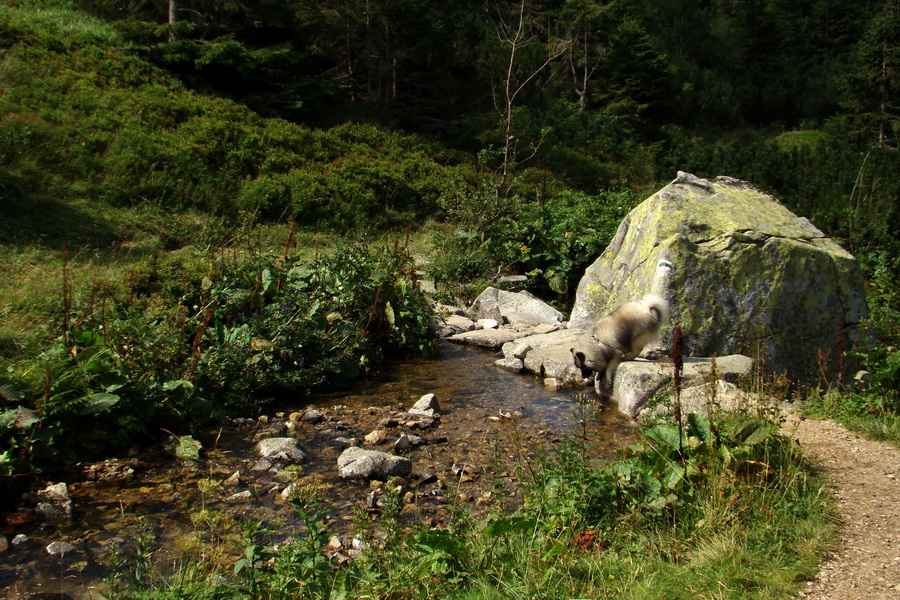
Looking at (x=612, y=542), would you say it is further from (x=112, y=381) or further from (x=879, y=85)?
(x=879, y=85)

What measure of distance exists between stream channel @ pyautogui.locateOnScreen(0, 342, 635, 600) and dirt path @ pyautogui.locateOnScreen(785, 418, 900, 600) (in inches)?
53.8

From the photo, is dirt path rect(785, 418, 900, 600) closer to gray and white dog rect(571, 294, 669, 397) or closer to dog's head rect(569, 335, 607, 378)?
gray and white dog rect(571, 294, 669, 397)

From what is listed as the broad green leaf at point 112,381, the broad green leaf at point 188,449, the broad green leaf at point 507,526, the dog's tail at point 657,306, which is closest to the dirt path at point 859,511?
the broad green leaf at point 507,526

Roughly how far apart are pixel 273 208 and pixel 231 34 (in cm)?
660

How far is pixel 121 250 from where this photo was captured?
10125mm

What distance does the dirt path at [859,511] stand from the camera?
3160 millimetres

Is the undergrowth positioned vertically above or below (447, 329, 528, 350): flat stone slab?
above

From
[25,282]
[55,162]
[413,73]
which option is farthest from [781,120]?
[25,282]

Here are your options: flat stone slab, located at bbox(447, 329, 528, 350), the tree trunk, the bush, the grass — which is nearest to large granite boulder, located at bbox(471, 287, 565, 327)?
flat stone slab, located at bbox(447, 329, 528, 350)

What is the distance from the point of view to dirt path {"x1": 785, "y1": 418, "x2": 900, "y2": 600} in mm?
3160

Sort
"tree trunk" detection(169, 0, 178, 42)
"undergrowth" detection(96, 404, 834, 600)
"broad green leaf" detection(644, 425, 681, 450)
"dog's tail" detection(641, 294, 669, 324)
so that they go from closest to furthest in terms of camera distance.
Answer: "undergrowth" detection(96, 404, 834, 600)
"broad green leaf" detection(644, 425, 681, 450)
"dog's tail" detection(641, 294, 669, 324)
"tree trunk" detection(169, 0, 178, 42)

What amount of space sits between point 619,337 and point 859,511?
297cm

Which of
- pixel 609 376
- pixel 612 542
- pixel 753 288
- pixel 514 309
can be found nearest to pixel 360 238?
pixel 514 309

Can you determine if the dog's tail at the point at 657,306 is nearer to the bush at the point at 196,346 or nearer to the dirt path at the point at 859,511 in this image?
the dirt path at the point at 859,511
